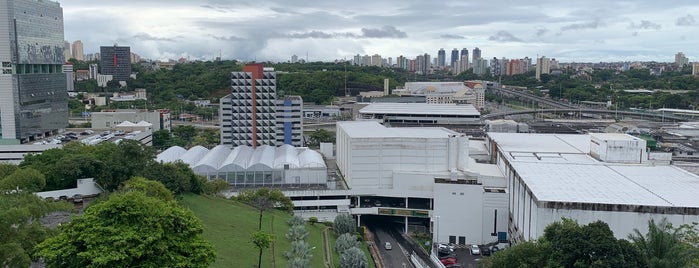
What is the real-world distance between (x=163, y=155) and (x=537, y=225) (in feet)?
73.7

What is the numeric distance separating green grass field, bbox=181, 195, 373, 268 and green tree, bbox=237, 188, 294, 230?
0.40m

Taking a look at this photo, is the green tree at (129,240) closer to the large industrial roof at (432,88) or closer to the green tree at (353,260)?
the green tree at (353,260)

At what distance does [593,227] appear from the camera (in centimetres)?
1405

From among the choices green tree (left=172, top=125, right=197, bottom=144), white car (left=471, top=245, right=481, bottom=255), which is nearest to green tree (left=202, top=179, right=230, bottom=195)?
white car (left=471, top=245, right=481, bottom=255)

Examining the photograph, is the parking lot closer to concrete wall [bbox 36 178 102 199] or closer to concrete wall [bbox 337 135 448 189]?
concrete wall [bbox 337 135 448 189]

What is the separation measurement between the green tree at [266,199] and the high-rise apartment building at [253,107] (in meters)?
15.2

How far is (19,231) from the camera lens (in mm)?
13406

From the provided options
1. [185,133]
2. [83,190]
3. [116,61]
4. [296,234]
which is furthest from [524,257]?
[116,61]

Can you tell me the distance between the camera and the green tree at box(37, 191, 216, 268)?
1149 cm

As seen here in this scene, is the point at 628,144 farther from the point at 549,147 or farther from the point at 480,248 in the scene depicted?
the point at 480,248

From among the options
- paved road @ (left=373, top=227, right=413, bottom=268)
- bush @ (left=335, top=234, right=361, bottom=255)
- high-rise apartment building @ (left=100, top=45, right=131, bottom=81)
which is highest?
high-rise apartment building @ (left=100, top=45, right=131, bottom=81)

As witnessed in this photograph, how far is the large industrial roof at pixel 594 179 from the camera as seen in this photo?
796 inches

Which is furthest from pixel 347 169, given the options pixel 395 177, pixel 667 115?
pixel 667 115

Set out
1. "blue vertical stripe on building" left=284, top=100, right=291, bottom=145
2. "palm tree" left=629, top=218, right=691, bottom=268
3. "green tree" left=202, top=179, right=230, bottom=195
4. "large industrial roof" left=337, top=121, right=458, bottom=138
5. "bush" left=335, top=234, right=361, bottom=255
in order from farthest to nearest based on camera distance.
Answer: "blue vertical stripe on building" left=284, top=100, right=291, bottom=145 → "large industrial roof" left=337, top=121, right=458, bottom=138 → "green tree" left=202, top=179, right=230, bottom=195 → "bush" left=335, top=234, right=361, bottom=255 → "palm tree" left=629, top=218, right=691, bottom=268
